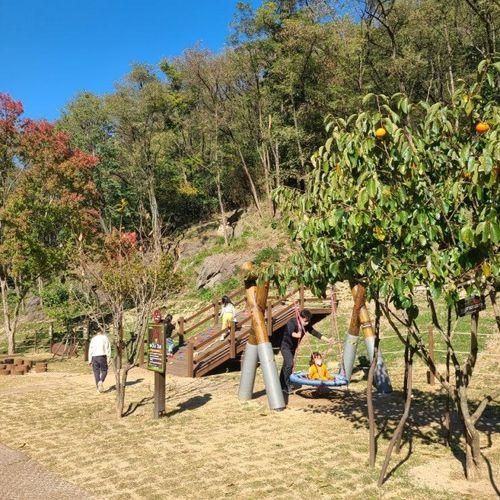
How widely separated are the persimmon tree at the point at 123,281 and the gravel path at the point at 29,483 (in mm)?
2413

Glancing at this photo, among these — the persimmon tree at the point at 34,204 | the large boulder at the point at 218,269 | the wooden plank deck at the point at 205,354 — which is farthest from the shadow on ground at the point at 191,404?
the large boulder at the point at 218,269

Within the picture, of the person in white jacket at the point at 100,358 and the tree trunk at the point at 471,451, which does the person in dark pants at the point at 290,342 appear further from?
the tree trunk at the point at 471,451

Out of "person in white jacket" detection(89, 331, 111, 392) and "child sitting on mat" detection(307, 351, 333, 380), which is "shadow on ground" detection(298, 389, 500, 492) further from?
"person in white jacket" detection(89, 331, 111, 392)

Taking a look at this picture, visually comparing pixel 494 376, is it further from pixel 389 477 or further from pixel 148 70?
pixel 148 70

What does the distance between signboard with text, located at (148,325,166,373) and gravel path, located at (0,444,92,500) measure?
248cm

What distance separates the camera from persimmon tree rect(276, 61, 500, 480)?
4.60 metres

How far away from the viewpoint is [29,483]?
19.7 ft

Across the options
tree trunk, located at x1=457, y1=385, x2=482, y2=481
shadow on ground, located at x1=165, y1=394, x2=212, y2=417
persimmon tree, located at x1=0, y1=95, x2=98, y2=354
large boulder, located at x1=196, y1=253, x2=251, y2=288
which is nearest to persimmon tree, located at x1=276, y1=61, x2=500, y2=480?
tree trunk, located at x1=457, y1=385, x2=482, y2=481

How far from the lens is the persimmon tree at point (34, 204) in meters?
19.8

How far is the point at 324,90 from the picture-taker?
29562 mm

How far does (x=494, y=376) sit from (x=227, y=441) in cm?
649

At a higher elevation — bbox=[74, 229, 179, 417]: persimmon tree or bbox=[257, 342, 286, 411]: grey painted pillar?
bbox=[74, 229, 179, 417]: persimmon tree

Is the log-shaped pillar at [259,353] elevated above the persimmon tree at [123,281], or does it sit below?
below

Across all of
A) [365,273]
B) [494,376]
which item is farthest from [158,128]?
[365,273]
